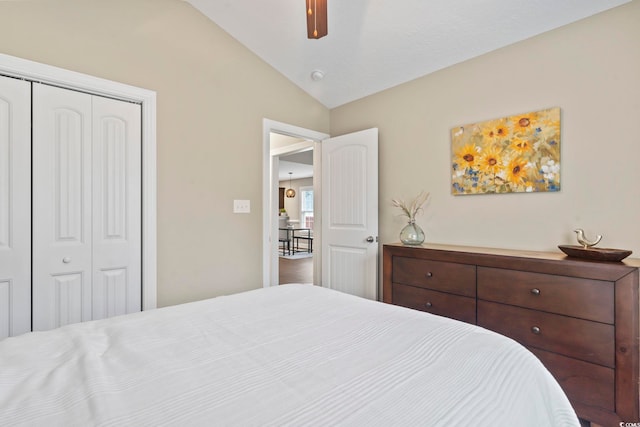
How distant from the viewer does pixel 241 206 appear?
2.77m

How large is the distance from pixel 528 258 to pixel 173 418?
1984 mm

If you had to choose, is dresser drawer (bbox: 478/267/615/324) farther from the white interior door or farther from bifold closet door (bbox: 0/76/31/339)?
bifold closet door (bbox: 0/76/31/339)

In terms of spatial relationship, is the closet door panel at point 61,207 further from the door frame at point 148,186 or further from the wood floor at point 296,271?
the wood floor at point 296,271

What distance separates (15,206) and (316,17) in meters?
2.01

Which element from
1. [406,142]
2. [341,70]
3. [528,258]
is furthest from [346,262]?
[341,70]

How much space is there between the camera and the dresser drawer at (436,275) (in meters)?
2.08

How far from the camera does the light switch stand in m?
2.73

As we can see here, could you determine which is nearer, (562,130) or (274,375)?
(274,375)

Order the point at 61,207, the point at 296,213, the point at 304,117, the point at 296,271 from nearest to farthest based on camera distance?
the point at 61,207 → the point at 304,117 → the point at 296,271 → the point at 296,213

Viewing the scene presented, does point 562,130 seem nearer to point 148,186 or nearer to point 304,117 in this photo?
point 304,117

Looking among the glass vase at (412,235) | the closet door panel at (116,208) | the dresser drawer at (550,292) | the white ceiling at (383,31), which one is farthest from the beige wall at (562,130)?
the closet door panel at (116,208)

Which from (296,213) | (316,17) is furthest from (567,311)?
(296,213)

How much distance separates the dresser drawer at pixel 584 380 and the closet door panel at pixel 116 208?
2732 mm

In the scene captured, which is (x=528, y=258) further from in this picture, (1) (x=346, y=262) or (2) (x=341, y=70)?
(2) (x=341, y=70)
